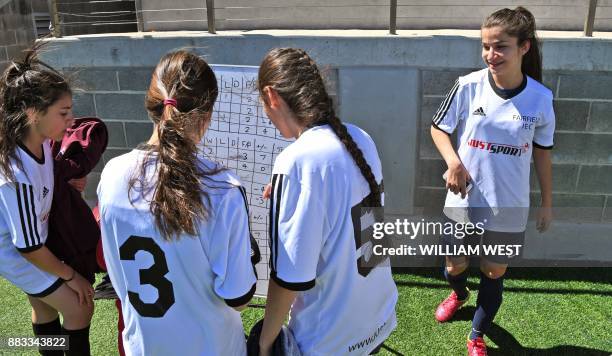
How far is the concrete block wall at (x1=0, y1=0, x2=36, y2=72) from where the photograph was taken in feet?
24.7

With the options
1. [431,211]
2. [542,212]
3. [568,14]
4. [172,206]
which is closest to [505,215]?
[542,212]

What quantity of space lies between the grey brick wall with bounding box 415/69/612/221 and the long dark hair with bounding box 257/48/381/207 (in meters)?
2.07

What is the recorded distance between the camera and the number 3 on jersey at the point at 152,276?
144 centimetres

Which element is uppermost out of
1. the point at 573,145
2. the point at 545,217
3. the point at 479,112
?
the point at 479,112

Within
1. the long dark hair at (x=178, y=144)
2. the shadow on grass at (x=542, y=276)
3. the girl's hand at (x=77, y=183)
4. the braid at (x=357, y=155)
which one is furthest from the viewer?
the shadow on grass at (x=542, y=276)

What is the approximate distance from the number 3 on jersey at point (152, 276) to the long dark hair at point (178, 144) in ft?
0.24

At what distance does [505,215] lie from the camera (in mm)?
2660

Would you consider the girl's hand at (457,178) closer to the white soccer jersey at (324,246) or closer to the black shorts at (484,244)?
the black shorts at (484,244)

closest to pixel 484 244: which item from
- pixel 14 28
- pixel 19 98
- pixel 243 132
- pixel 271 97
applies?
pixel 243 132

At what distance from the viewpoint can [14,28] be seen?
7.89 meters

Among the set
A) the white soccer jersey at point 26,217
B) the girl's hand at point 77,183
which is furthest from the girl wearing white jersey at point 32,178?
the girl's hand at point 77,183

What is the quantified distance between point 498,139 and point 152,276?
186 centimetres

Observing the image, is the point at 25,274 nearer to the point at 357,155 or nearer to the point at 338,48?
the point at 357,155

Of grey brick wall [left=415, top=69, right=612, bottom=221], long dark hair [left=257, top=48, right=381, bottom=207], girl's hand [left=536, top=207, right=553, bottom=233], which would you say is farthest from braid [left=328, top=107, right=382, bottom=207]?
grey brick wall [left=415, top=69, right=612, bottom=221]
